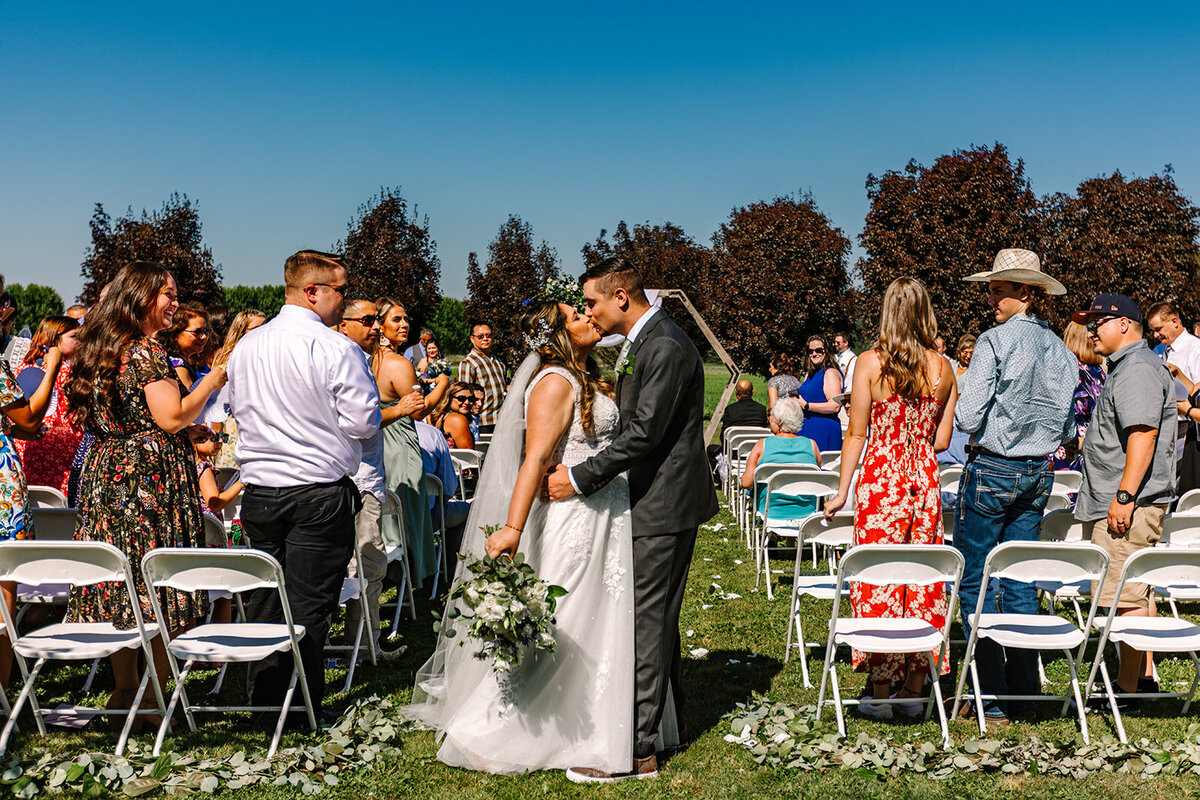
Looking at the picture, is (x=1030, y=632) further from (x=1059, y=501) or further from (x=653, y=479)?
(x=1059, y=501)

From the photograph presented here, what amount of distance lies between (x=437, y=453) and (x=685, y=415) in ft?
12.4

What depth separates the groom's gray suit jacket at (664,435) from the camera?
13.2 ft

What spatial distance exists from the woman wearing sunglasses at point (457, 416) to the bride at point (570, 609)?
5202mm

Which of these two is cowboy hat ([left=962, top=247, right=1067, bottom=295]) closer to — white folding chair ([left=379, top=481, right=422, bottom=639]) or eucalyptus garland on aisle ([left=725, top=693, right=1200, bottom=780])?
eucalyptus garland on aisle ([left=725, top=693, right=1200, bottom=780])

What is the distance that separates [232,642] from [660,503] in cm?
207

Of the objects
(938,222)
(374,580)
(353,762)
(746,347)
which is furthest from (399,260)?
(353,762)

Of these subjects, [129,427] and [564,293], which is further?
[129,427]

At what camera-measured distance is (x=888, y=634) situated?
4.60 m

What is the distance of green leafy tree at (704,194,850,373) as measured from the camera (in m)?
24.8

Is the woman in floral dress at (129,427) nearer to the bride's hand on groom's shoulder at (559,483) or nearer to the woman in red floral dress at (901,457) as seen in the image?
the bride's hand on groom's shoulder at (559,483)

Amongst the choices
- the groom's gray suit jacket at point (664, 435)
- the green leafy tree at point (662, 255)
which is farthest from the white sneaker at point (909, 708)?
the green leafy tree at point (662, 255)

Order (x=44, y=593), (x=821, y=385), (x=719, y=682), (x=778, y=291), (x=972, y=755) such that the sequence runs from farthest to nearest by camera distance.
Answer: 1. (x=778, y=291)
2. (x=821, y=385)
3. (x=719, y=682)
4. (x=44, y=593)
5. (x=972, y=755)

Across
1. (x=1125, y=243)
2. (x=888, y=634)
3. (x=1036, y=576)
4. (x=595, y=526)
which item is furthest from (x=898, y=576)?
(x=1125, y=243)

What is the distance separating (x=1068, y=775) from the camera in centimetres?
414
